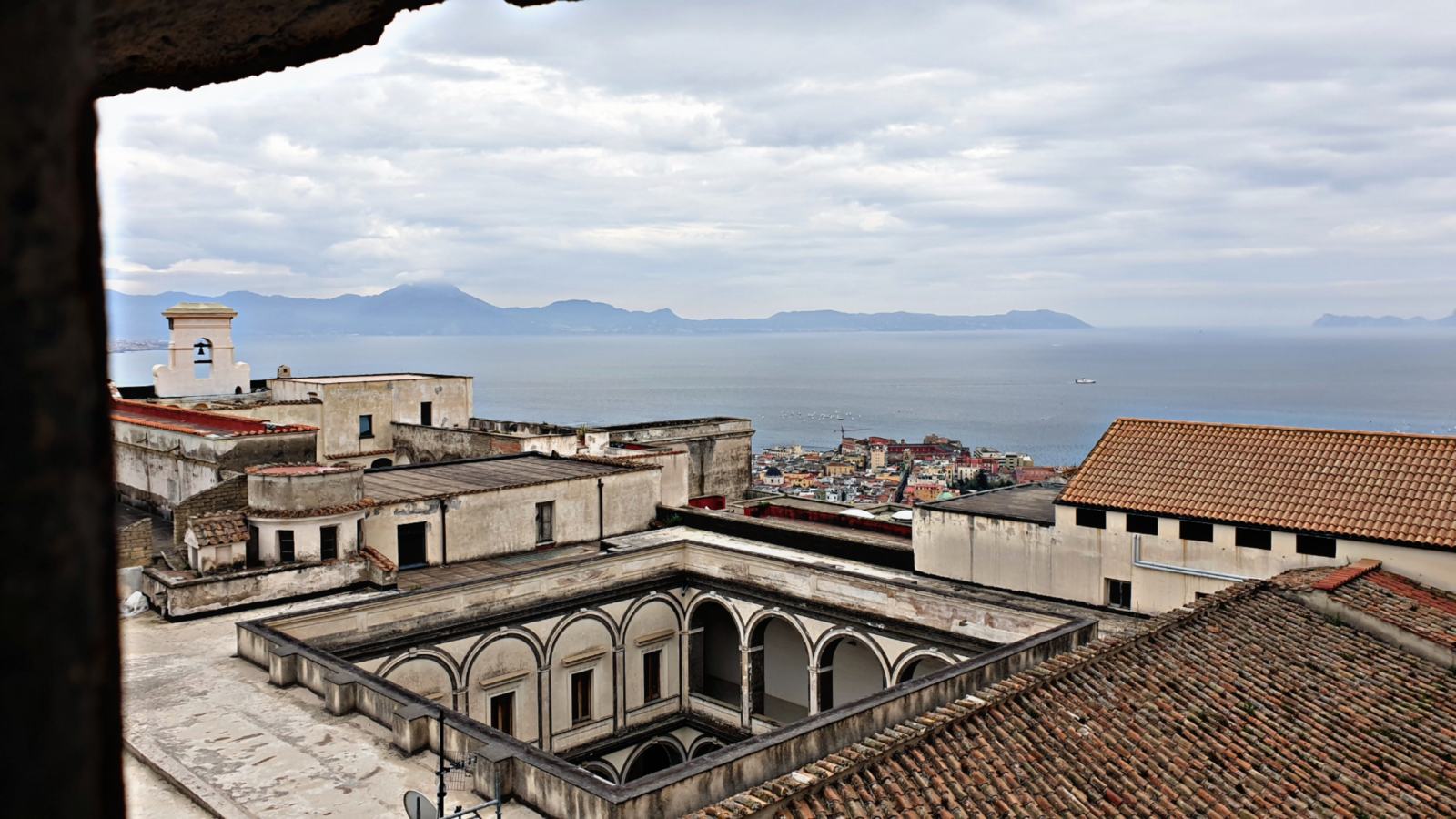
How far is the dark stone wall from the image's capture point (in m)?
1.14

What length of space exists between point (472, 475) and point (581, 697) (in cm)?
738

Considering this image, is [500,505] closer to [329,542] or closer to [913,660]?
[329,542]

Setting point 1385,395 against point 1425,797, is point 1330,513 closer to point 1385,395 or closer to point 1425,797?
point 1425,797

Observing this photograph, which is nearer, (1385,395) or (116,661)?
(116,661)

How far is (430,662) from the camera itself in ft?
69.3

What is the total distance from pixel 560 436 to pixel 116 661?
35243mm

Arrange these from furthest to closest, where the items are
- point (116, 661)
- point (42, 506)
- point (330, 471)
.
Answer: point (330, 471) < point (116, 661) < point (42, 506)

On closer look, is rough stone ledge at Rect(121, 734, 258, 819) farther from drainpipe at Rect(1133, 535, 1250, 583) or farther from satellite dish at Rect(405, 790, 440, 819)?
drainpipe at Rect(1133, 535, 1250, 583)

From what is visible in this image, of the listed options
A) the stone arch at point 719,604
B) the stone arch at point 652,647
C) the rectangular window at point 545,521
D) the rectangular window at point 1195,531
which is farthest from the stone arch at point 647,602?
the rectangular window at point 1195,531

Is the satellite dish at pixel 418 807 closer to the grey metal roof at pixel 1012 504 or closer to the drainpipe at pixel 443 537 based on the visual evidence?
the drainpipe at pixel 443 537

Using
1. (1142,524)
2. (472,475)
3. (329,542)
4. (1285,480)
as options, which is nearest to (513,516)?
(472,475)

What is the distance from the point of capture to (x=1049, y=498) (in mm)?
27703

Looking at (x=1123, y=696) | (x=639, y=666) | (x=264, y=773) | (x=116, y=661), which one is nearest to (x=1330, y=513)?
(x=1123, y=696)

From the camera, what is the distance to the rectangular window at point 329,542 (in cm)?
2212
